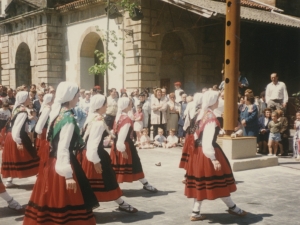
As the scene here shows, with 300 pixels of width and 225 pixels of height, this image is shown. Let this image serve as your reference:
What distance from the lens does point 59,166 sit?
13.6ft

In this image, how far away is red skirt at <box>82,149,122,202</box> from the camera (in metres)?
5.54

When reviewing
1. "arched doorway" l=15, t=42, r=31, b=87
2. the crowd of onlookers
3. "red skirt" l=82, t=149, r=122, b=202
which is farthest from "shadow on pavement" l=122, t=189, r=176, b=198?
"arched doorway" l=15, t=42, r=31, b=87

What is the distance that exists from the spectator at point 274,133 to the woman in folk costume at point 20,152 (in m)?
6.29

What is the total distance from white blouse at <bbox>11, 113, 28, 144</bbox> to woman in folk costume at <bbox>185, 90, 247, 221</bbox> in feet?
9.46

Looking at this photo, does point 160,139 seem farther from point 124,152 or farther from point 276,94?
point 124,152

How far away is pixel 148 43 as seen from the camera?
16469 millimetres

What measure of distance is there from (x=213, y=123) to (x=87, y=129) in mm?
1639

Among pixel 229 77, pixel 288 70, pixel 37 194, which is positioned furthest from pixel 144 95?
pixel 288 70

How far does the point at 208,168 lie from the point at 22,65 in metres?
20.7

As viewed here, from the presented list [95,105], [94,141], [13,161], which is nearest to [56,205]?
[94,141]

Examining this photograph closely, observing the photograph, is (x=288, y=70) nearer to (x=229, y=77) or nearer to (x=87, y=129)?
(x=229, y=77)

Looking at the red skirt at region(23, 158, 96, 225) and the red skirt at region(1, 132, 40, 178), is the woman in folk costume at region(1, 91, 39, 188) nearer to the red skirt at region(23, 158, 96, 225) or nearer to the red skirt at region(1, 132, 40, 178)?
the red skirt at region(1, 132, 40, 178)

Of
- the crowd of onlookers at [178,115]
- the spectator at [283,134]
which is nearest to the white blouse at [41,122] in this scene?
the crowd of onlookers at [178,115]

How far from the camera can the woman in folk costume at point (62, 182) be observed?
4.20 m
